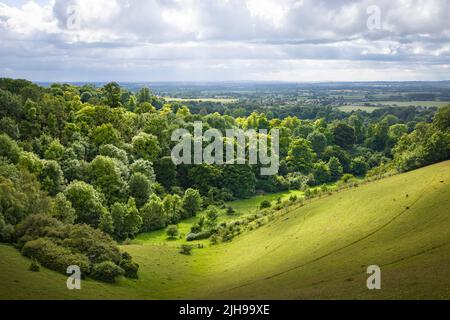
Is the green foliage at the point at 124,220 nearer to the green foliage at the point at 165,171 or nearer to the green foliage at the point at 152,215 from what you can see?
the green foliage at the point at 152,215

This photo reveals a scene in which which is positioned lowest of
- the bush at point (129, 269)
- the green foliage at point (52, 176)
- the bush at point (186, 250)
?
the bush at point (186, 250)

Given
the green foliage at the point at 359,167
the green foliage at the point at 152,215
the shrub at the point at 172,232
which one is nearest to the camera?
the shrub at the point at 172,232

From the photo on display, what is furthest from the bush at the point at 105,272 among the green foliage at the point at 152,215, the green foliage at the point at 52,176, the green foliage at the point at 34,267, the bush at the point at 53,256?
the green foliage at the point at 152,215

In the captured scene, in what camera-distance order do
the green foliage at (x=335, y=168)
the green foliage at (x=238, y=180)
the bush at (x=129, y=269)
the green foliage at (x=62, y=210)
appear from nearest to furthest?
the bush at (x=129, y=269) < the green foliage at (x=62, y=210) < the green foliage at (x=238, y=180) < the green foliage at (x=335, y=168)

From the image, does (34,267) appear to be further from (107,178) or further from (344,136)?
(344,136)

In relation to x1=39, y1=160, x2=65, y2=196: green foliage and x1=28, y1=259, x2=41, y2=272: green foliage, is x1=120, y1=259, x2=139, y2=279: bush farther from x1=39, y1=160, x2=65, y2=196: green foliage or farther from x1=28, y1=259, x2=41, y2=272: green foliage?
x1=39, y1=160, x2=65, y2=196: green foliage

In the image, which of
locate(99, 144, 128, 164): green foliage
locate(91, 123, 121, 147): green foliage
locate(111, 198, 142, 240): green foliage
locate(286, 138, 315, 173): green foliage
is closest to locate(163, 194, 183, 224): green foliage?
locate(111, 198, 142, 240): green foliage

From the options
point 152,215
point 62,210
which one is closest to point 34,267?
point 62,210

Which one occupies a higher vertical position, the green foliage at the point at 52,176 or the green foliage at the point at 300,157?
the green foliage at the point at 52,176
